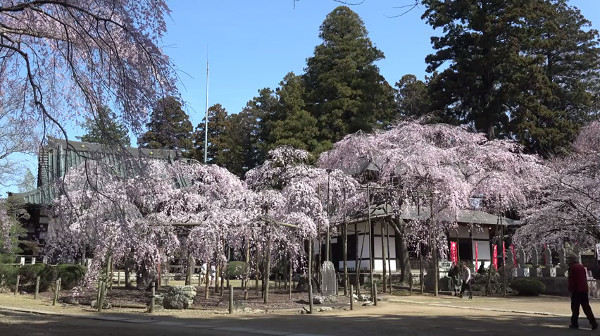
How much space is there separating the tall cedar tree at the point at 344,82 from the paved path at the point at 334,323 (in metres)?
21.9

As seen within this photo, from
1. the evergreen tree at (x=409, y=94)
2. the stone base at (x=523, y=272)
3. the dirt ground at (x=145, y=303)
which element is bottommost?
the dirt ground at (x=145, y=303)

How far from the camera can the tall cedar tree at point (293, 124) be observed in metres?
36.6

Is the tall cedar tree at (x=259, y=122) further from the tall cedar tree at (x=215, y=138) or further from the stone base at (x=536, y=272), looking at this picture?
the stone base at (x=536, y=272)

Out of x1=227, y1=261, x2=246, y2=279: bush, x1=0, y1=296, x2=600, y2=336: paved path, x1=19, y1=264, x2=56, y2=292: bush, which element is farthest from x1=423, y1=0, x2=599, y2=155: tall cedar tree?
x1=19, y1=264, x2=56, y2=292: bush

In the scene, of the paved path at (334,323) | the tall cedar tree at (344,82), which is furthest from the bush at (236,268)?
the paved path at (334,323)

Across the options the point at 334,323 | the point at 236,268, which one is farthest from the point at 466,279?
the point at 236,268

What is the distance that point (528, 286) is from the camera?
2280 cm

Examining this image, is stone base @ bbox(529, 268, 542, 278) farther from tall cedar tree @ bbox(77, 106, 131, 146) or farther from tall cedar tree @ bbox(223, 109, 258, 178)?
tall cedar tree @ bbox(223, 109, 258, 178)

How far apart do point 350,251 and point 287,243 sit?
33.1 feet

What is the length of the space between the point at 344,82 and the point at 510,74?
11.8 m

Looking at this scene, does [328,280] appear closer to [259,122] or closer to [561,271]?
[561,271]

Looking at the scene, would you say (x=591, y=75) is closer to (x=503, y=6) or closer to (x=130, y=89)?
(x=503, y=6)

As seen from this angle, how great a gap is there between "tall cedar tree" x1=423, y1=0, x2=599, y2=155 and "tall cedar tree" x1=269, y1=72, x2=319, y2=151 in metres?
9.20

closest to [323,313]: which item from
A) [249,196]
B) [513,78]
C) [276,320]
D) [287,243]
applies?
[276,320]
